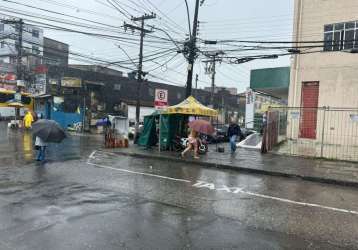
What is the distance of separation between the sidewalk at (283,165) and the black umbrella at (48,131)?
449 centimetres

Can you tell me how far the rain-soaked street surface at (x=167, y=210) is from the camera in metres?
5.66

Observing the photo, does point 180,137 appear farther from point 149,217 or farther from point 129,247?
point 129,247

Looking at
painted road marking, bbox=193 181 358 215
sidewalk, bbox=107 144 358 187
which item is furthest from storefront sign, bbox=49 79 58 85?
painted road marking, bbox=193 181 358 215

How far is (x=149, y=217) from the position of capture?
685 cm

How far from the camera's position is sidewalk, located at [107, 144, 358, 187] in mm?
12109

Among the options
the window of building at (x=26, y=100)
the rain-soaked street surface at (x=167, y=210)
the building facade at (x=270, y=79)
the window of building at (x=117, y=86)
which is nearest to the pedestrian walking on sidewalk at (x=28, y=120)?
the window of building at (x=26, y=100)

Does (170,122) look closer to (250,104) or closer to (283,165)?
(283,165)

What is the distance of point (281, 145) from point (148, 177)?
35.3ft

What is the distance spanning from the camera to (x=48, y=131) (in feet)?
42.4

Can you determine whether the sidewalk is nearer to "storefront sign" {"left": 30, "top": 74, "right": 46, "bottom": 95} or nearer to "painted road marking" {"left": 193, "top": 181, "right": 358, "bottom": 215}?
"painted road marking" {"left": 193, "top": 181, "right": 358, "bottom": 215}

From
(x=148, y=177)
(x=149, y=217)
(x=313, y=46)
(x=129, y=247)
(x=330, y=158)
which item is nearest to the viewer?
(x=129, y=247)

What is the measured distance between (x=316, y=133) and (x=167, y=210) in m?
15.5

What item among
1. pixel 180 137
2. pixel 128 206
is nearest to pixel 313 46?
pixel 180 137

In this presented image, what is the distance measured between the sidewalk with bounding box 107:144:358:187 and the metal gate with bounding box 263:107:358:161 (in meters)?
1.41
